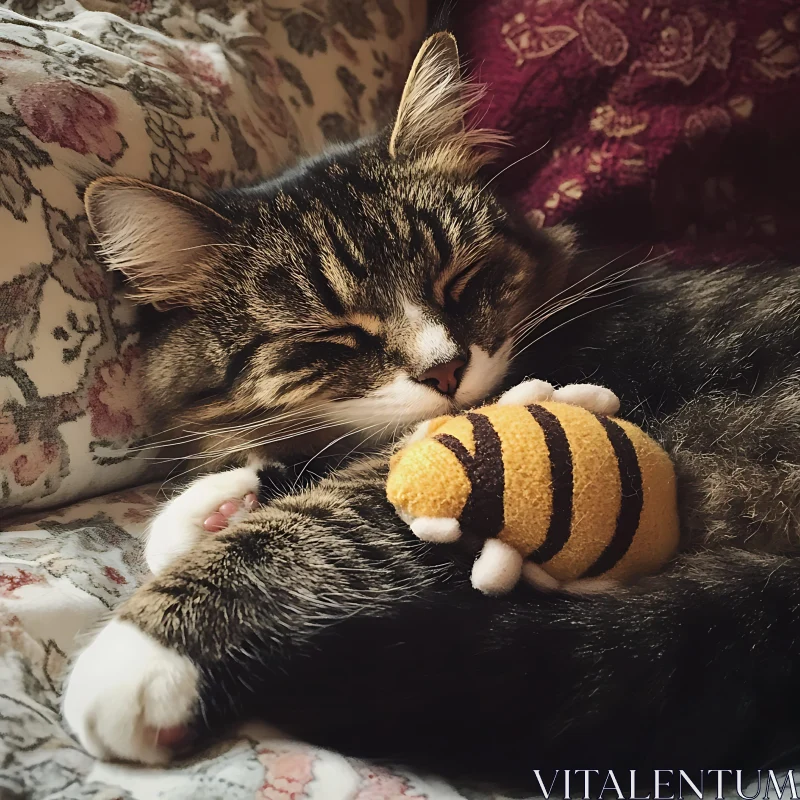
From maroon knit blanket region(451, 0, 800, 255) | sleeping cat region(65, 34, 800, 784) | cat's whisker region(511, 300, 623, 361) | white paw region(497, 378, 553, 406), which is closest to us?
sleeping cat region(65, 34, 800, 784)

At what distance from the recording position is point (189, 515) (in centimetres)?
77

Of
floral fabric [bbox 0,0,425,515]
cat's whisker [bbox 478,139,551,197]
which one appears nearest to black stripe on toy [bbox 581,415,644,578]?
cat's whisker [bbox 478,139,551,197]

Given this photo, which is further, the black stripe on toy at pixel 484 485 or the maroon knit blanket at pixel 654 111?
the maroon knit blanket at pixel 654 111

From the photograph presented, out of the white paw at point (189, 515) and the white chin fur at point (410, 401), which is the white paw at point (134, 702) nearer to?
the white paw at point (189, 515)

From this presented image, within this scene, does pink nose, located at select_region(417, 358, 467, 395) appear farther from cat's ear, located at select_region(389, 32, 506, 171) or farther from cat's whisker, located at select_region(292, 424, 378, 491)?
cat's ear, located at select_region(389, 32, 506, 171)

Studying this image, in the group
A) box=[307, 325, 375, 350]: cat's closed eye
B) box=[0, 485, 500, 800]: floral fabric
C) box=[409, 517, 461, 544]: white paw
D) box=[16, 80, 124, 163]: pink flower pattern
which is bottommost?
box=[0, 485, 500, 800]: floral fabric

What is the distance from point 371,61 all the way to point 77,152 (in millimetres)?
777

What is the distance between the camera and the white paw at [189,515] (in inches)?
29.2

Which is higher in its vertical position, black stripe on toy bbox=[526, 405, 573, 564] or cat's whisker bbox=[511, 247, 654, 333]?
cat's whisker bbox=[511, 247, 654, 333]

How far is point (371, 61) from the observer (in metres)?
1.50

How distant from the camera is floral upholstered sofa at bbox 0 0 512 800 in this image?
21.4 inches

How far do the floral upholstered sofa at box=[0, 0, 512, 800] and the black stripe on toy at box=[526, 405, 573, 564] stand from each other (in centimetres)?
21

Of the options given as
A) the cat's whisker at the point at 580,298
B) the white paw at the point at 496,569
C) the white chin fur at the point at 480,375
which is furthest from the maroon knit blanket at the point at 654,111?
the white paw at the point at 496,569

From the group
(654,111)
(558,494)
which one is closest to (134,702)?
(558,494)
